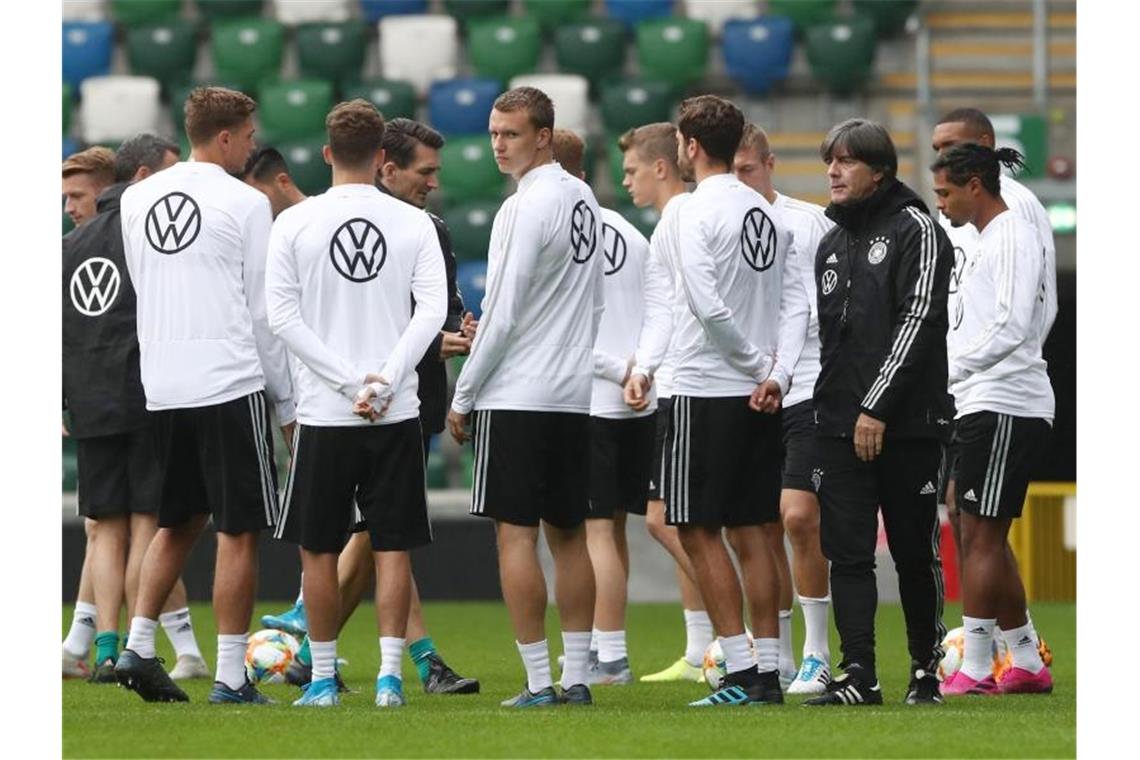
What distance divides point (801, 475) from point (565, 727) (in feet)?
6.23

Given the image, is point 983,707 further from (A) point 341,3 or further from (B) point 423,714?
(A) point 341,3

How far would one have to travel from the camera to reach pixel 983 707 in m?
6.59

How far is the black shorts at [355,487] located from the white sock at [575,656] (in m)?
0.56

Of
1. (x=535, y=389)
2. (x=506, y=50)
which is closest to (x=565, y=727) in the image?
(x=535, y=389)

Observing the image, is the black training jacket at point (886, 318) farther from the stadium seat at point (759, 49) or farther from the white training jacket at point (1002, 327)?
the stadium seat at point (759, 49)

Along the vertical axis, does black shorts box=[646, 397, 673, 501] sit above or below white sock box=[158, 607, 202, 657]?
above

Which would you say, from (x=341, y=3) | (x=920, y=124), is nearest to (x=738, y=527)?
(x=920, y=124)

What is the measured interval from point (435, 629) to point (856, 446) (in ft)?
17.1

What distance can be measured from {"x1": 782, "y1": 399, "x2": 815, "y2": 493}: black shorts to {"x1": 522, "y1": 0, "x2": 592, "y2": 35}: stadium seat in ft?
34.6

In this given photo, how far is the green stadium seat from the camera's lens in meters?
17.0

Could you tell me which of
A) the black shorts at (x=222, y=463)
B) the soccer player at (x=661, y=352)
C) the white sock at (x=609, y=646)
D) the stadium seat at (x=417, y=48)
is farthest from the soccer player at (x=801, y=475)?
the stadium seat at (x=417, y=48)

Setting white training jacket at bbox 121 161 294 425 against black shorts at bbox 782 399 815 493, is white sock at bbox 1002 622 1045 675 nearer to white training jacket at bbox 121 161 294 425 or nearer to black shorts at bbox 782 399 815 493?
black shorts at bbox 782 399 815 493

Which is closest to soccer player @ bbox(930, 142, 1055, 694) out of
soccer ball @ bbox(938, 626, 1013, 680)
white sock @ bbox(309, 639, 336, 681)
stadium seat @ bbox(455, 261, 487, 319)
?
soccer ball @ bbox(938, 626, 1013, 680)

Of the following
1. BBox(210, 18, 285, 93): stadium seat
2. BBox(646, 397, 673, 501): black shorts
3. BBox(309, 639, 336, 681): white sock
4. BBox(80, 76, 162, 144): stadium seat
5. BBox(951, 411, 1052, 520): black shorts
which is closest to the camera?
BBox(309, 639, 336, 681): white sock
